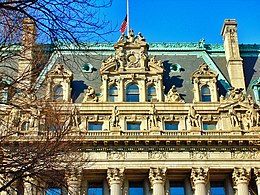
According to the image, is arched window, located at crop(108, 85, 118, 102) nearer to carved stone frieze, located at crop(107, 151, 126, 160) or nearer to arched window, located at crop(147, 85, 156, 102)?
arched window, located at crop(147, 85, 156, 102)

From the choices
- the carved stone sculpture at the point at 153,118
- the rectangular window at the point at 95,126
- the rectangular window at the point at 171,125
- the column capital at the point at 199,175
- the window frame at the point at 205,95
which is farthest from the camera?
the window frame at the point at 205,95

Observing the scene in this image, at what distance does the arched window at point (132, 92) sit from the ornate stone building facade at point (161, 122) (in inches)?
3.4

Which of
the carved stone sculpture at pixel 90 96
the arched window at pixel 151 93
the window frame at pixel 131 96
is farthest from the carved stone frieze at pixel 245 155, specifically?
the carved stone sculpture at pixel 90 96

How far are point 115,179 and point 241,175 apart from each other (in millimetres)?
9817

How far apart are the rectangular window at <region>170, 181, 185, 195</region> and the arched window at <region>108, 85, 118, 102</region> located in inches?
338

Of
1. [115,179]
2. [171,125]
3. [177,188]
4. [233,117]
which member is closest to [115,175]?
[115,179]

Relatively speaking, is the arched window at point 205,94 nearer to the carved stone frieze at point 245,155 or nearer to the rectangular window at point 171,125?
the rectangular window at point 171,125

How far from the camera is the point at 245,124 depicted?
152 feet

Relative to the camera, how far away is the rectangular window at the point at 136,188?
45.2 metres

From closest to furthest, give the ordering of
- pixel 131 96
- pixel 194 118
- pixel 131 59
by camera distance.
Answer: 1. pixel 194 118
2. pixel 131 96
3. pixel 131 59

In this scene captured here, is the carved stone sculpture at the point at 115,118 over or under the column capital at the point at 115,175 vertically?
over

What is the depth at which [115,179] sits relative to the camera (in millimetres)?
43688

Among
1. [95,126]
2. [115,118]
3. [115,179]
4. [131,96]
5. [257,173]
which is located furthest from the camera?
[131,96]

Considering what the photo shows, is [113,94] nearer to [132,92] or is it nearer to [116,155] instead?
[132,92]
